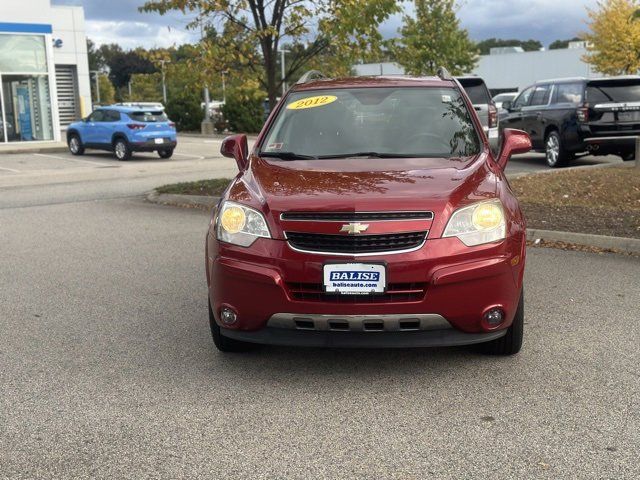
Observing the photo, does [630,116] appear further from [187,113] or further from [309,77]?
[187,113]

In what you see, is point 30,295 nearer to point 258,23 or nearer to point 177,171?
point 258,23

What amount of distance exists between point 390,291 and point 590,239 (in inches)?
186

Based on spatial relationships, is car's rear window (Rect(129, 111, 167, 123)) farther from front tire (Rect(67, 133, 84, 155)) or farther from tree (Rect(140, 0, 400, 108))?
tree (Rect(140, 0, 400, 108))

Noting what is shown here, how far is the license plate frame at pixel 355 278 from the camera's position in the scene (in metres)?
3.89

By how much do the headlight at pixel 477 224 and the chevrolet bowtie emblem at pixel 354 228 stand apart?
0.44 metres

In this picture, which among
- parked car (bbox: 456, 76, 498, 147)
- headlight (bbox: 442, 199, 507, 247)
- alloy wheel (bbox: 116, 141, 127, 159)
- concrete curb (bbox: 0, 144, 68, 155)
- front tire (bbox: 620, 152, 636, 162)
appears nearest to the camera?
headlight (bbox: 442, 199, 507, 247)

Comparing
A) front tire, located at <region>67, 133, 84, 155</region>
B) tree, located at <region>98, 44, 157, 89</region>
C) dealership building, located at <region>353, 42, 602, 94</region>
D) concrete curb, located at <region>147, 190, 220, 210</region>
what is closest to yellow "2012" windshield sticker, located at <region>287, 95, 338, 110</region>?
concrete curb, located at <region>147, 190, 220, 210</region>

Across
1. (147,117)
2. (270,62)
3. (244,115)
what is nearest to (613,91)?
(270,62)

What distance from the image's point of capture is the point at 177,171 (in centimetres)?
1858

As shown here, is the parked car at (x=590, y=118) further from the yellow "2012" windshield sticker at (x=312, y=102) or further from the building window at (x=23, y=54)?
the building window at (x=23, y=54)

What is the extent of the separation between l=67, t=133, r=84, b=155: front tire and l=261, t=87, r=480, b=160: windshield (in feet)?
64.2

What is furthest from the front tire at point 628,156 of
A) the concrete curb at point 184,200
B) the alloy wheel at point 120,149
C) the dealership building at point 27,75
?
the dealership building at point 27,75

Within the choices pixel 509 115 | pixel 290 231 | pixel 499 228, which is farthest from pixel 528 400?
pixel 509 115

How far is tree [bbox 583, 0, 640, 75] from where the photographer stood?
36.4 metres
